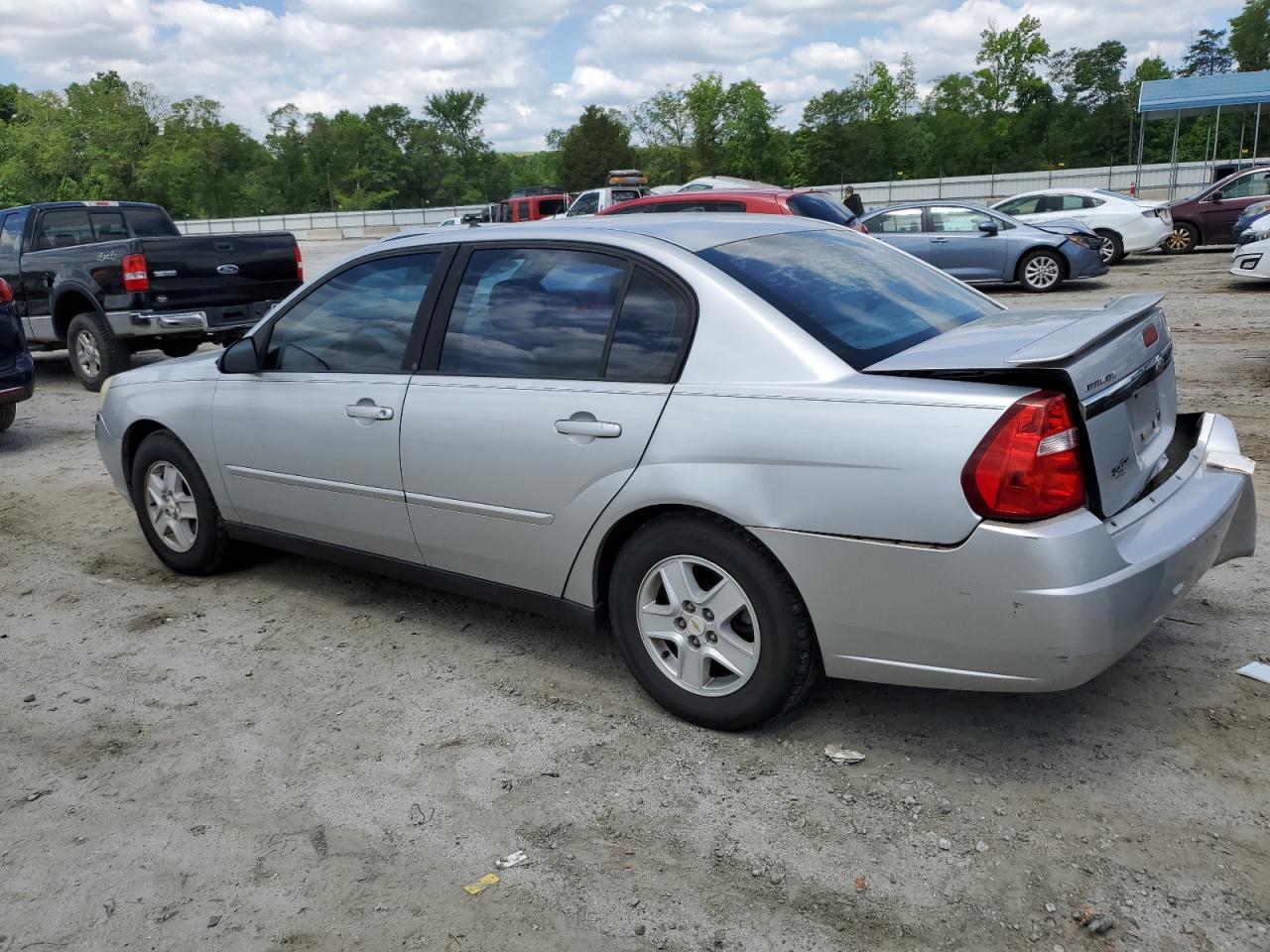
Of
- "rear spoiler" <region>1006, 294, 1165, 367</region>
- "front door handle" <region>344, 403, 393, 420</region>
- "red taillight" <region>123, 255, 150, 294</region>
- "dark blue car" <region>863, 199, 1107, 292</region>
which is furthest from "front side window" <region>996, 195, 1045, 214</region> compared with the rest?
"front door handle" <region>344, 403, 393, 420</region>

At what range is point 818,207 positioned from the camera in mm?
13891

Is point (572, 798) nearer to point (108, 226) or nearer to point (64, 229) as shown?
point (64, 229)

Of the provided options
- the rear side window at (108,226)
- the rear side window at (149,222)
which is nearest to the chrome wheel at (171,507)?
the rear side window at (108,226)

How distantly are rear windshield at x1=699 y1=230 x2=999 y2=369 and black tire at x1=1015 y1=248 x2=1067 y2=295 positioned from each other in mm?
12855

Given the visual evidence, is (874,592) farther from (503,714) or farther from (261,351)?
(261,351)

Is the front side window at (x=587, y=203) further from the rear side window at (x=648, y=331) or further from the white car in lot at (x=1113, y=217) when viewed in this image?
the rear side window at (x=648, y=331)

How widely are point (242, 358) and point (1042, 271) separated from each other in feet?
45.9

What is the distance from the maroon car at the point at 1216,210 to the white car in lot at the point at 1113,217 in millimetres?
1177

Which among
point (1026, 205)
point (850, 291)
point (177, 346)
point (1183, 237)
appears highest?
point (850, 291)

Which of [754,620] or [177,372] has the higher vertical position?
[177,372]

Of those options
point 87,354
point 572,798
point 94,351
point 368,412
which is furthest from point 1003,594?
point 87,354

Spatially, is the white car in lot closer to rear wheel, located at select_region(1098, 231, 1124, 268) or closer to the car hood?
rear wheel, located at select_region(1098, 231, 1124, 268)

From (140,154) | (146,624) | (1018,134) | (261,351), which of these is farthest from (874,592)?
(140,154)

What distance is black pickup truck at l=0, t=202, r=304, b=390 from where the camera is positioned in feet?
35.4
